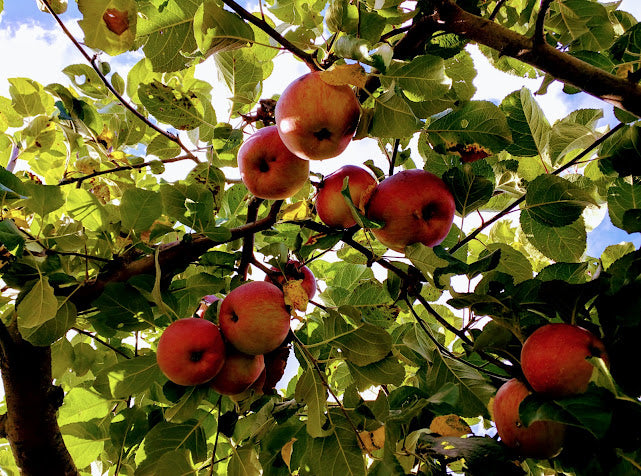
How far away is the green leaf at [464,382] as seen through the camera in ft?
3.92

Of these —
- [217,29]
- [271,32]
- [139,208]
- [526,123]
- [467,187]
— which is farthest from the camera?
[139,208]

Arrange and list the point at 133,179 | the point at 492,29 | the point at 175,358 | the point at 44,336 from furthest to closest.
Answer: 1. the point at 133,179
2. the point at 44,336
3. the point at 175,358
4. the point at 492,29

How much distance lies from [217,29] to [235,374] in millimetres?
996

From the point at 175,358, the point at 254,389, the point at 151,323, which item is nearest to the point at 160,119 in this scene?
the point at 151,323

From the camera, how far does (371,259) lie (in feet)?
4.19

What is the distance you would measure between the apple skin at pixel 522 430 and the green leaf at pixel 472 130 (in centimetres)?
62

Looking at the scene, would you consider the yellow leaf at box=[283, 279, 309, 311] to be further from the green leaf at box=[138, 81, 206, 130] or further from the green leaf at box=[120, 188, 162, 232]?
the green leaf at box=[138, 81, 206, 130]

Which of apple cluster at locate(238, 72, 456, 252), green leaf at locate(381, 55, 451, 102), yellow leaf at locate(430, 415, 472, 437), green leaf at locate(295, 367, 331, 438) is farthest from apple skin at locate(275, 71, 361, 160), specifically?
yellow leaf at locate(430, 415, 472, 437)

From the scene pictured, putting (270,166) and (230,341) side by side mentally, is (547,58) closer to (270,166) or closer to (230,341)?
(270,166)

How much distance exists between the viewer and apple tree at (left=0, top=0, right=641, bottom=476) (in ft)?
3.12

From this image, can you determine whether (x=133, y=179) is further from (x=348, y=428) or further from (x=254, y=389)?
(x=348, y=428)

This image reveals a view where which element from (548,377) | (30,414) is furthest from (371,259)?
(30,414)

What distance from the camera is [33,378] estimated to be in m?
1.55

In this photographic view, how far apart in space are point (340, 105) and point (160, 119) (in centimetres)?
82
